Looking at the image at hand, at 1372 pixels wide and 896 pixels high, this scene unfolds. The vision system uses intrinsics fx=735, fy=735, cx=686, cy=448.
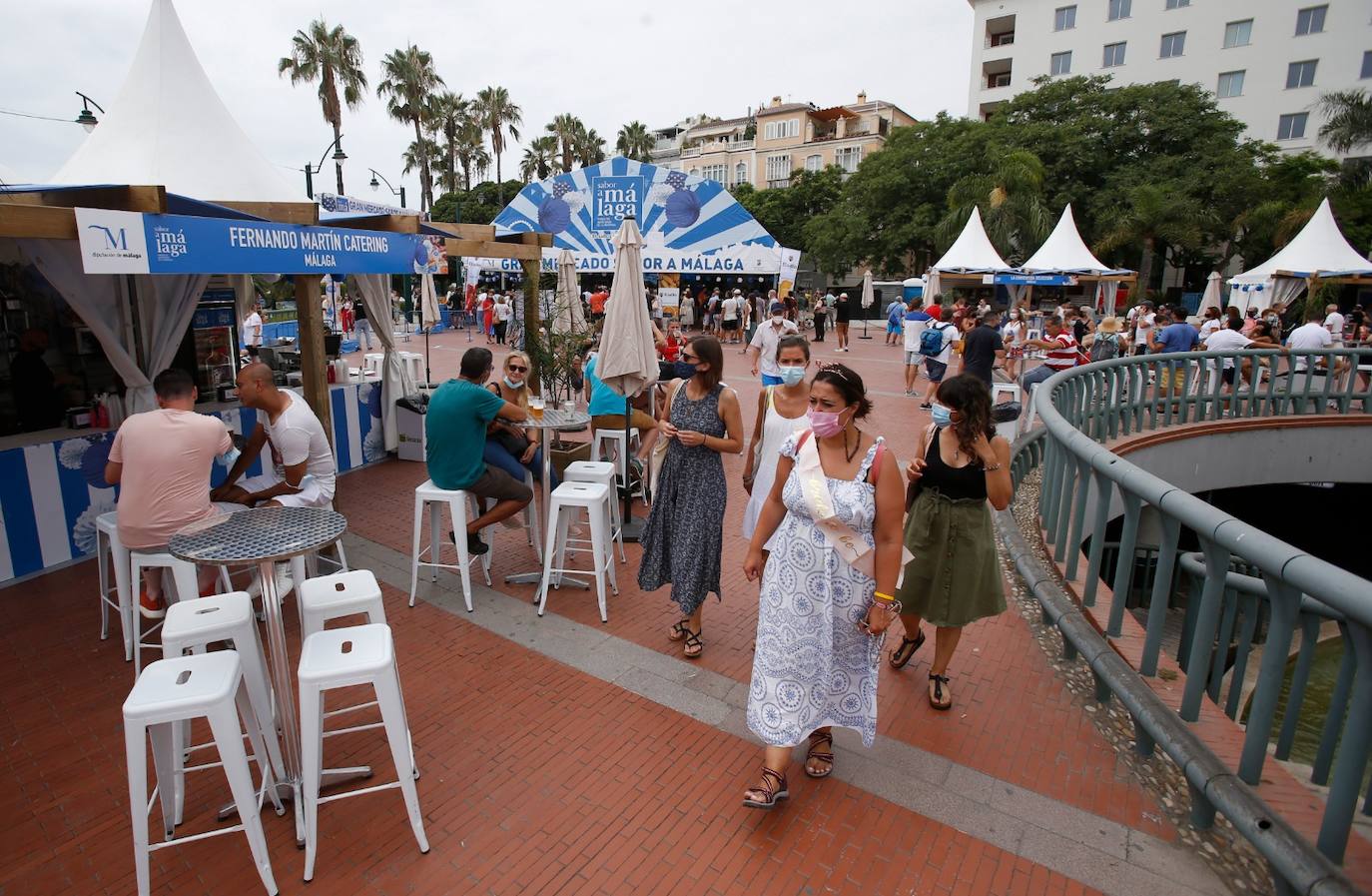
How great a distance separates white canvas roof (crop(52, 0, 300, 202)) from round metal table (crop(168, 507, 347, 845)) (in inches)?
202

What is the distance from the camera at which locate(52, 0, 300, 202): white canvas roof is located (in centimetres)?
733

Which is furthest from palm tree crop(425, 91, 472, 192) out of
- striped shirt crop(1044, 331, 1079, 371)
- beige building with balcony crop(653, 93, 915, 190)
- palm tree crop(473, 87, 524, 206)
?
striped shirt crop(1044, 331, 1079, 371)

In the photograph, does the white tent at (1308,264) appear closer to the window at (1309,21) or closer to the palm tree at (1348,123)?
the palm tree at (1348,123)

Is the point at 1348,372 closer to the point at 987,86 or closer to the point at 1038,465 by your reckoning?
the point at 1038,465

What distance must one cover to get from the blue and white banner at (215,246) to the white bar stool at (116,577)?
5.10 feet

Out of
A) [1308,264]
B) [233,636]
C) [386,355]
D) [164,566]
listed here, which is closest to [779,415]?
[233,636]

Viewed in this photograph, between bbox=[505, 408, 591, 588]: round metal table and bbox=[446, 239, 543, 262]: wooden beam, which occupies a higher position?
bbox=[446, 239, 543, 262]: wooden beam

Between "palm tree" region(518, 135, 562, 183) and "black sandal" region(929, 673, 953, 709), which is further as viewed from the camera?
"palm tree" region(518, 135, 562, 183)

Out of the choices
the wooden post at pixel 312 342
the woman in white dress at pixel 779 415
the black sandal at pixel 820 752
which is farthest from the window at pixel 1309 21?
the black sandal at pixel 820 752

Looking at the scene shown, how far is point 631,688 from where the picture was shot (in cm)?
414

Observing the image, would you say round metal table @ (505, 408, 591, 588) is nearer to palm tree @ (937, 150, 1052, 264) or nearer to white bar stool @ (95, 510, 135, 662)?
white bar stool @ (95, 510, 135, 662)

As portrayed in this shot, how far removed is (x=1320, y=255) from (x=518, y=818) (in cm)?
2168

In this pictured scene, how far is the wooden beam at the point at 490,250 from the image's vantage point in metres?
8.13

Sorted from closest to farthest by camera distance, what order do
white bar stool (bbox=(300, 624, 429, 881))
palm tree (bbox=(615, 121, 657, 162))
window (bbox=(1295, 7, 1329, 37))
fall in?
white bar stool (bbox=(300, 624, 429, 881)), window (bbox=(1295, 7, 1329, 37)), palm tree (bbox=(615, 121, 657, 162))
